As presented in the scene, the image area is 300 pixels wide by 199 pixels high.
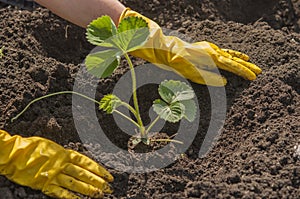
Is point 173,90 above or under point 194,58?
under

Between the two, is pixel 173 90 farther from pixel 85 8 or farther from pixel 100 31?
pixel 85 8

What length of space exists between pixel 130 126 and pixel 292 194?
2.67ft

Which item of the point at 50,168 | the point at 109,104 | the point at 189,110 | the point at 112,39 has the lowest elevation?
the point at 50,168

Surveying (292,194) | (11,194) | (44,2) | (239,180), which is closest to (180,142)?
(239,180)

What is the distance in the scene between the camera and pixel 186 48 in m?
2.76

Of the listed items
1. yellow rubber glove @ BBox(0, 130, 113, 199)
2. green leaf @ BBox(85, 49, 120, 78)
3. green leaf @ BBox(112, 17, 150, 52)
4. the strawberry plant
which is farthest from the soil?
green leaf @ BBox(112, 17, 150, 52)

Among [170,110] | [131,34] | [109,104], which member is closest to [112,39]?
[131,34]

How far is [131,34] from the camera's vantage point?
2303mm

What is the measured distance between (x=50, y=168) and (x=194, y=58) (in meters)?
0.86

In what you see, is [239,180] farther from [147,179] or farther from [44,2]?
[44,2]

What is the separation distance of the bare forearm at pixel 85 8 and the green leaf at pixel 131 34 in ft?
1.82

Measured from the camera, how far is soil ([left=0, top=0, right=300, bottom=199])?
94.3 inches

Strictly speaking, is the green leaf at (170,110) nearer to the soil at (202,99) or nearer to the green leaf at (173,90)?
the green leaf at (173,90)

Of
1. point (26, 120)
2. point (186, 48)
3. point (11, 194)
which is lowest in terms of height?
point (11, 194)
